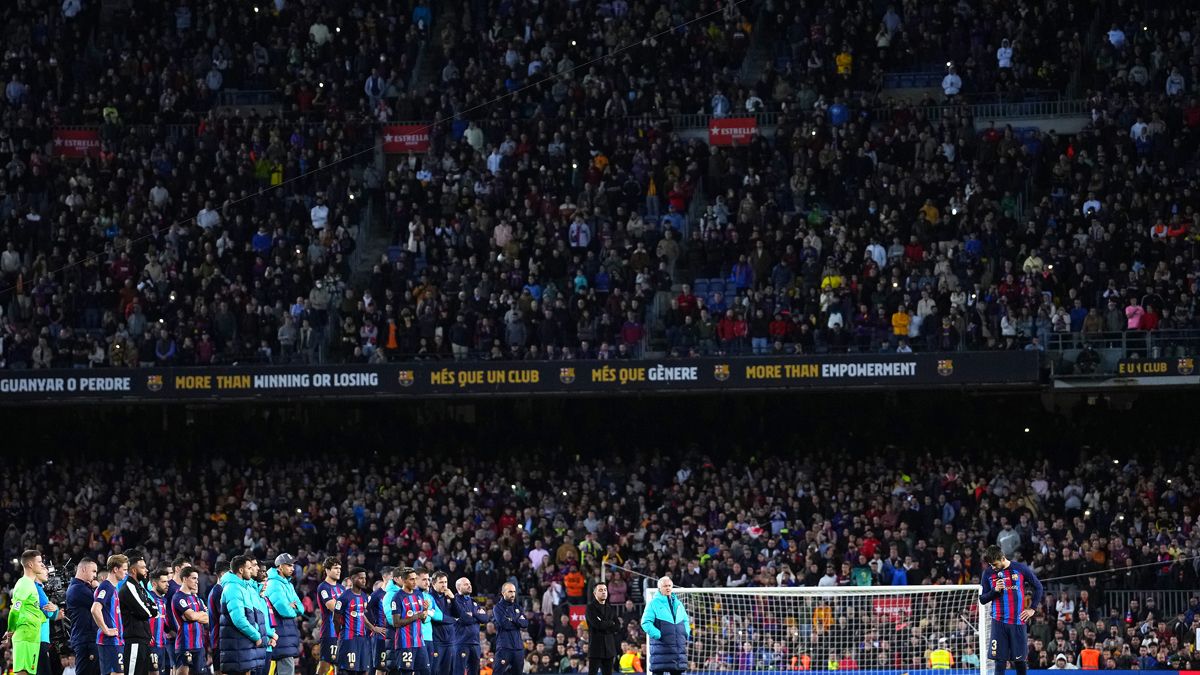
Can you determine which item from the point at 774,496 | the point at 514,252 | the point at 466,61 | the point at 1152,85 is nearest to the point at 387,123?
the point at 466,61

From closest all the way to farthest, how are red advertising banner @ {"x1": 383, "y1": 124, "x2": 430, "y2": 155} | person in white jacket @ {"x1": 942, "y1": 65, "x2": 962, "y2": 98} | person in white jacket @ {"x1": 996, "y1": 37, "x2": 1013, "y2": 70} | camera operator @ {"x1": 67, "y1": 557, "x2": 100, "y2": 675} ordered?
1. camera operator @ {"x1": 67, "y1": 557, "x2": 100, "y2": 675}
2. person in white jacket @ {"x1": 942, "y1": 65, "x2": 962, "y2": 98}
3. person in white jacket @ {"x1": 996, "y1": 37, "x2": 1013, "y2": 70}
4. red advertising banner @ {"x1": 383, "y1": 124, "x2": 430, "y2": 155}

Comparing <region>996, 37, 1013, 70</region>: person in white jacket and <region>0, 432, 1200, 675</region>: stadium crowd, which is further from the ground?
<region>996, 37, 1013, 70</region>: person in white jacket

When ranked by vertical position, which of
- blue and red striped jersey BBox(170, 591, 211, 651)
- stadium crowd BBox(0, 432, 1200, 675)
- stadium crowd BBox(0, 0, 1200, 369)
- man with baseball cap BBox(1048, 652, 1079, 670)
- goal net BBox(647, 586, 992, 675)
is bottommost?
man with baseball cap BBox(1048, 652, 1079, 670)

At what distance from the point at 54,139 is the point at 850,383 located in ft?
58.9

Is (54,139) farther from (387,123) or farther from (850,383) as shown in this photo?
(850,383)

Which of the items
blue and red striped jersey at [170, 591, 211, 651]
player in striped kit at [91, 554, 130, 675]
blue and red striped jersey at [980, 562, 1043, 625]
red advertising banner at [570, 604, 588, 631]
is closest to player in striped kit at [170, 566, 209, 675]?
blue and red striped jersey at [170, 591, 211, 651]

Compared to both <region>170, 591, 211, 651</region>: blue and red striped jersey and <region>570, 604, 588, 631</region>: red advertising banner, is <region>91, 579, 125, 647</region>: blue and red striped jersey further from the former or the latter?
<region>570, 604, 588, 631</region>: red advertising banner

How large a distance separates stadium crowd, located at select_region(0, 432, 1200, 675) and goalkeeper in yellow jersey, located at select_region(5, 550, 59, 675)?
9686mm

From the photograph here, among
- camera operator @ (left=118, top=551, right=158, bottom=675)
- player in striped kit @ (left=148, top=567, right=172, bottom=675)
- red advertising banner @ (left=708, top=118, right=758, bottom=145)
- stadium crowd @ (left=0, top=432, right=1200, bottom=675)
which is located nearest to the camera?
camera operator @ (left=118, top=551, right=158, bottom=675)

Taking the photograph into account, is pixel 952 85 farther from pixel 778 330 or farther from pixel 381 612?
pixel 381 612

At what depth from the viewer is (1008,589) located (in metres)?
19.8

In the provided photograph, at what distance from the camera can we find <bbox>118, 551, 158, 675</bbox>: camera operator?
1739 centimetres

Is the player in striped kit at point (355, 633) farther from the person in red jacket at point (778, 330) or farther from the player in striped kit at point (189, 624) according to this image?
the person in red jacket at point (778, 330)

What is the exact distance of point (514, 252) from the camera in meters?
34.5
